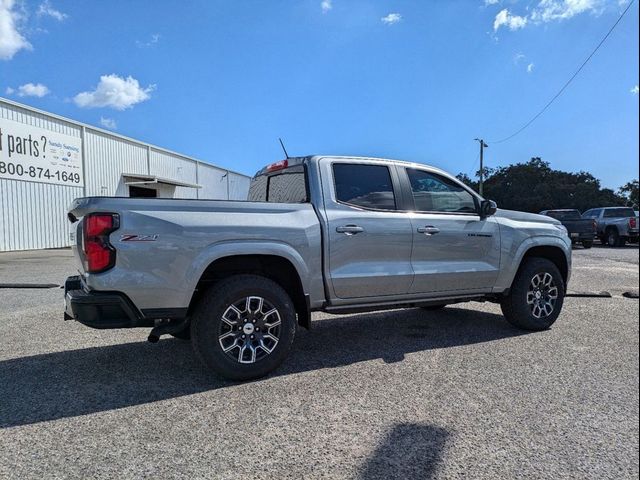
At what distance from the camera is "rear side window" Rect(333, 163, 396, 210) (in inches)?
183

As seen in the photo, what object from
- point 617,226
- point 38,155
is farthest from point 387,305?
point 617,226

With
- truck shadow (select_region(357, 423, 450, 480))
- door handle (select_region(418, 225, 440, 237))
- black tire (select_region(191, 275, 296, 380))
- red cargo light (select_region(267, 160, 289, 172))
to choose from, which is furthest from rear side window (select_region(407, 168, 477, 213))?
truck shadow (select_region(357, 423, 450, 480))

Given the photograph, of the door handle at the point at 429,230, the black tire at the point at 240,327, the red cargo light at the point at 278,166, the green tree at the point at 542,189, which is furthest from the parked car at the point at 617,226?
the green tree at the point at 542,189

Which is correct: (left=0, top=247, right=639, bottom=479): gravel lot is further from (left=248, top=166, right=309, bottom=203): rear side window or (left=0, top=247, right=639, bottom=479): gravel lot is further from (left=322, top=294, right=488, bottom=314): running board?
(left=248, top=166, right=309, bottom=203): rear side window

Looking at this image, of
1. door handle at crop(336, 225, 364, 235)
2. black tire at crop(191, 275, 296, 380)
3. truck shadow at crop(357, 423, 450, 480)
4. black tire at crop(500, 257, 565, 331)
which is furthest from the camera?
black tire at crop(500, 257, 565, 331)

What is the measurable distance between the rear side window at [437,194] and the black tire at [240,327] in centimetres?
192

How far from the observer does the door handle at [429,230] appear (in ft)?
15.9

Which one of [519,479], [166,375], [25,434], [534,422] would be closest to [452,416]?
[534,422]

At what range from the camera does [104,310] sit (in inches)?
140

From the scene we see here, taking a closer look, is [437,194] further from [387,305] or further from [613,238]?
[613,238]

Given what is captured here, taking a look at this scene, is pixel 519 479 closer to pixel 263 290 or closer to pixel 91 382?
pixel 263 290

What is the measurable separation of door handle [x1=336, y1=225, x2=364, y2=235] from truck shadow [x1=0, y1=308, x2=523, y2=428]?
1226 mm

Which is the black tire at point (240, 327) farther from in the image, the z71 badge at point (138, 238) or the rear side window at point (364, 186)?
the rear side window at point (364, 186)

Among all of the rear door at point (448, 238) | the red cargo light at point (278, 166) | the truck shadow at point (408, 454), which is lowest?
the truck shadow at point (408, 454)
